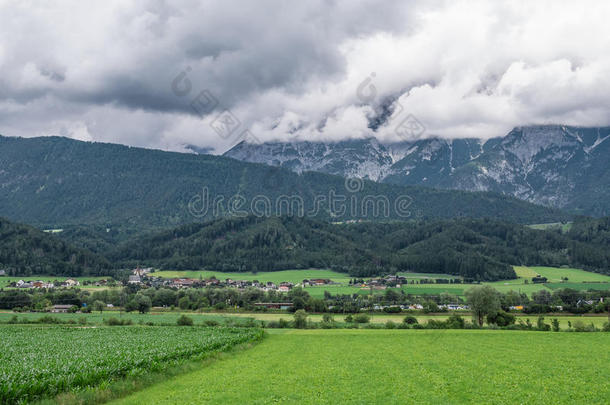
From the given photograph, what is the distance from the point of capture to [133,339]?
184 ft

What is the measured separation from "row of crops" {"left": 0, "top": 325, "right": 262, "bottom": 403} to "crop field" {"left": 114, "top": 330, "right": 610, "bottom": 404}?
10.7ft

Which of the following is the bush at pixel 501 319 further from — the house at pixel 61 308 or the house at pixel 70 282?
the house at pixel 70 282

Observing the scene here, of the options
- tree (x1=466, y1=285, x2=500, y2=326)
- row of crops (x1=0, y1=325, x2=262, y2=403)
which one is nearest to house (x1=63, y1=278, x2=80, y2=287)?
row of crops (x1=0, y1=325, x2=262, y2=403)

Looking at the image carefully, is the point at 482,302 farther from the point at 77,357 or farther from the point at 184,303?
the point at 77,357

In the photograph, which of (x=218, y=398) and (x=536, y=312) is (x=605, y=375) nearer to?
(x=218, y=398)

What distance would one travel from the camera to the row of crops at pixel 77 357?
28469 mm

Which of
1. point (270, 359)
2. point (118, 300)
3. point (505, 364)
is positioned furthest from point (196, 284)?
point (505, 364)

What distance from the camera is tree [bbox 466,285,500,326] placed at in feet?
305

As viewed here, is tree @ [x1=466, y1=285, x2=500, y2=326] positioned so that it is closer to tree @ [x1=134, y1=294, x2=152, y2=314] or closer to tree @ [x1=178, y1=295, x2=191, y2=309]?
tree @ [x1=178, y1=295, x2=191, y2=309]

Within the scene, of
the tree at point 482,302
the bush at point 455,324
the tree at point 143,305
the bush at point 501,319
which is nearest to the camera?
the bush at point 455,324

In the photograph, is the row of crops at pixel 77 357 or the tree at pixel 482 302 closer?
the row of crops at pixel 77 357

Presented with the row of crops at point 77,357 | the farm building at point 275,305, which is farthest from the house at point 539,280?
the row of crops at point 77,357

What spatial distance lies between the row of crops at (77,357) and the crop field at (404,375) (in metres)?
3.26

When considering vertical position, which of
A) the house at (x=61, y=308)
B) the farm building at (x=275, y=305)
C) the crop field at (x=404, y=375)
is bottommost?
the farm building at (x=275, y=305)
